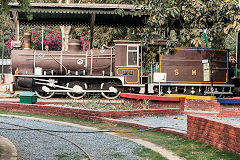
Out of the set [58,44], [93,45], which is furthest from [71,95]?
[58,44]

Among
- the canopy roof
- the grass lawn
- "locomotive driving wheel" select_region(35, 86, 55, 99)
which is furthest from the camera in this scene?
"locomotive driving wheel" select_region(35, 86, 55, 99)

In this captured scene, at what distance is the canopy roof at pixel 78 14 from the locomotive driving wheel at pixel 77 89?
156 inches

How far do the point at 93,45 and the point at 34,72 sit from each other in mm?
3725

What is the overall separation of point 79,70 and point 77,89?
121 centimetres

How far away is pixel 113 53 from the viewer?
71.4ft

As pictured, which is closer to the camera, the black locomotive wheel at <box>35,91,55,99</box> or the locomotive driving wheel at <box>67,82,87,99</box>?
the locomotive driving wheel at <box>67,82,87,99</box>

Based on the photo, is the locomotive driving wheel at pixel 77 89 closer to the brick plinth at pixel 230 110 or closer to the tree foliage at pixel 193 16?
the tree foliage at pixel 193 16

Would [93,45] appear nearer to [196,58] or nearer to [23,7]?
[196,58]

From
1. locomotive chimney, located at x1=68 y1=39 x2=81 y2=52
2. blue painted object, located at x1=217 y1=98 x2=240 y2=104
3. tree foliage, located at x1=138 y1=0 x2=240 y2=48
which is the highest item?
tree foliage, located at x1=138 y1=0 x2=240 y2=48

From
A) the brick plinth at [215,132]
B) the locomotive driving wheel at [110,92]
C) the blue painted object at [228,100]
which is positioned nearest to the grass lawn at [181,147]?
the brick plinth at [215,132]

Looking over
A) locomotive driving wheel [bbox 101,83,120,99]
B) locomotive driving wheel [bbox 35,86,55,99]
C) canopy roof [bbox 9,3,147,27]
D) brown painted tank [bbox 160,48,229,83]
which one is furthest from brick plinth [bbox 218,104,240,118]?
locomotive driving wheel [bbox 35,86,55,99]

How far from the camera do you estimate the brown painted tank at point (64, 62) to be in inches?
859

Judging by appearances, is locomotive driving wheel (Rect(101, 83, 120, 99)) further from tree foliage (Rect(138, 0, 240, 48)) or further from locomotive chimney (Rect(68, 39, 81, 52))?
tree foliage (Rect(138, 0, 240, 48))

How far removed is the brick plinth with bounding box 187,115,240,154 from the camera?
24.5 feet
